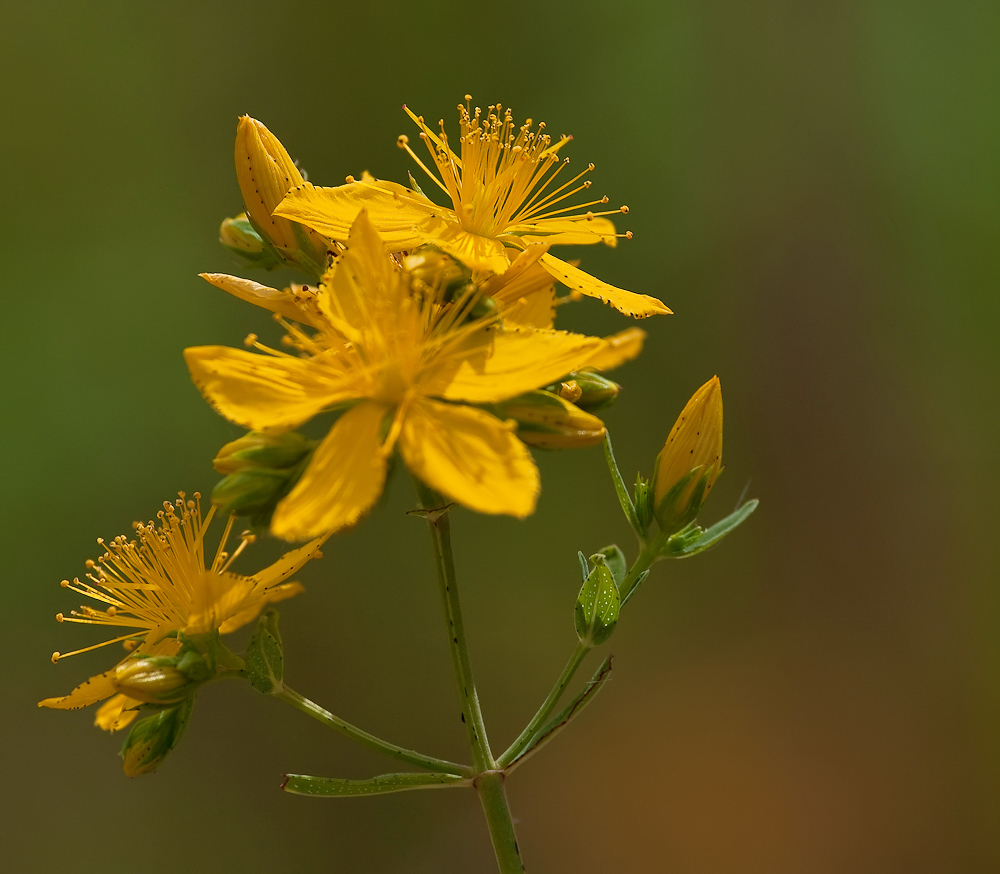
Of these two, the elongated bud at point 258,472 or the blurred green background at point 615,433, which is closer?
the elongated bud at point 258,472

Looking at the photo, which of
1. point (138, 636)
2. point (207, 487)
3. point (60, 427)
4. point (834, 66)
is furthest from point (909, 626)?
point (60, 427)

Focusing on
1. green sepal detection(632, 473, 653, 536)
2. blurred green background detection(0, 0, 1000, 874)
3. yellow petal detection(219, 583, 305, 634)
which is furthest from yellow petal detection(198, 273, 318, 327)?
blurred green background detection(0, 0, 1000, 874)

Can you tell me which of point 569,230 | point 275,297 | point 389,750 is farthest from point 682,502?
point 275,297

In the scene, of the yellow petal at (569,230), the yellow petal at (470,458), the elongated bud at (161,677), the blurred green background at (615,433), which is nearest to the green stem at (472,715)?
the yellow petal at (470,458)

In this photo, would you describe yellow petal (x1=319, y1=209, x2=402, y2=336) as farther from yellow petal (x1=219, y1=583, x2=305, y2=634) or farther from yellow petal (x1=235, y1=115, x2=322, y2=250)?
yellow petal (x1=219, y1=583, x2=305, y2=634)

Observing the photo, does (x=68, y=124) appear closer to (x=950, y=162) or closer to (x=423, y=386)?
(x=423, y=386)

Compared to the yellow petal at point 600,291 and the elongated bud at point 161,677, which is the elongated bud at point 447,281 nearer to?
the yellow petal at point 600,291
